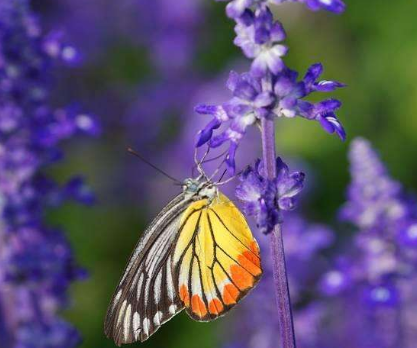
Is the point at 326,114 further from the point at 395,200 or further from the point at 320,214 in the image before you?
the point at 320,214

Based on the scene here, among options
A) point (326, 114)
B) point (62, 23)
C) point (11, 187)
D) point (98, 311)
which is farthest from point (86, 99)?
point (326, 114)

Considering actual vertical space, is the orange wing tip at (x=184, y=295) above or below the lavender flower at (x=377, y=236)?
below

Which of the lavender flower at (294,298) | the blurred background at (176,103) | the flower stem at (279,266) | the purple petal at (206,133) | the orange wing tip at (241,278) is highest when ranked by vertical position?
the blurred background at (176,103)

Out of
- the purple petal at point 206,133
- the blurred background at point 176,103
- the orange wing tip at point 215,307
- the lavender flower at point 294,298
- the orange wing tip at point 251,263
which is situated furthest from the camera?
the blurred background at point 176,103

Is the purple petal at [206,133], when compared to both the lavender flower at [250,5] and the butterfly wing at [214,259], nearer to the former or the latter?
the lavender flower at [250,5]

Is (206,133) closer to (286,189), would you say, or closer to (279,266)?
(286,189)

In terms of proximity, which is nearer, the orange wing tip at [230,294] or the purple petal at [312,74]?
the purple petal at [312,74]

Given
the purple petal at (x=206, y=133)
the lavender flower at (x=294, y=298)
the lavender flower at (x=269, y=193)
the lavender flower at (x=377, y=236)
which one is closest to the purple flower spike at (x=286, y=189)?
the lavender flower at (x=269, y=193)
